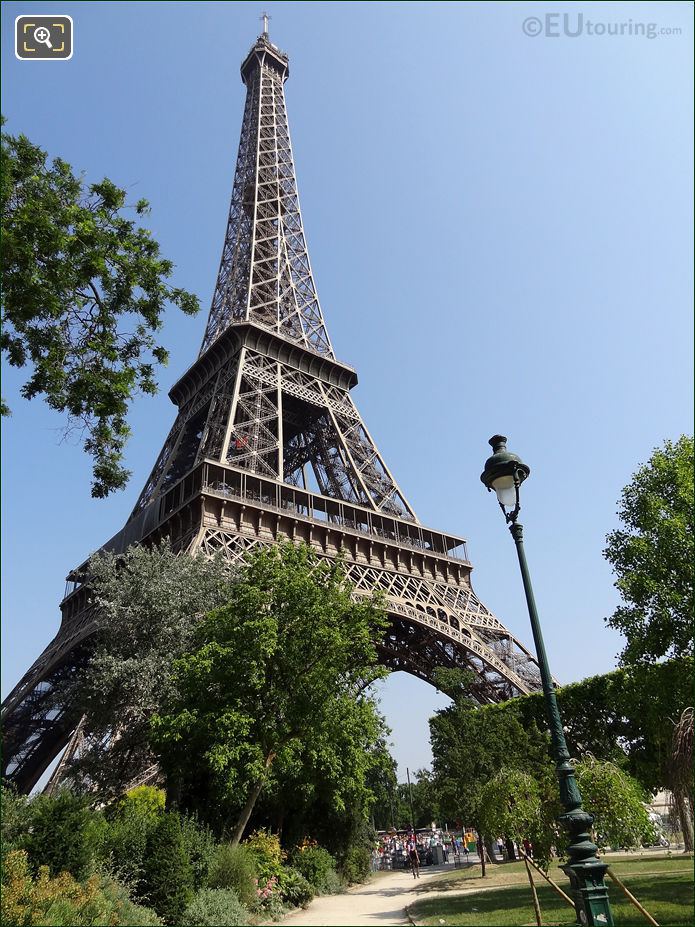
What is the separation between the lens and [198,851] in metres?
14.3

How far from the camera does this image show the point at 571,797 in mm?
7203

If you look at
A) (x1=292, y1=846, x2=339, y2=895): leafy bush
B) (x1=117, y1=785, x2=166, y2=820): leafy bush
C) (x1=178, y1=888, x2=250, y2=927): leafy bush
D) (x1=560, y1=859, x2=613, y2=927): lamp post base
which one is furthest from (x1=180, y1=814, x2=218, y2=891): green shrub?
(x1=560, y1=859, x2=613, y2=927): lamp post base

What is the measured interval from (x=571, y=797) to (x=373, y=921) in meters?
8.14

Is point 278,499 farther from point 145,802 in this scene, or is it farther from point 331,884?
point 331,884

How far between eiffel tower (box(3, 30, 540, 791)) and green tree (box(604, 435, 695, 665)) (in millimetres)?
15076

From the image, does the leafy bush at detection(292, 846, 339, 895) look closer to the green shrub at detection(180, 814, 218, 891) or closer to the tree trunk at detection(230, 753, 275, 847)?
the tree trunk at detection(230, 753, 275, 847)

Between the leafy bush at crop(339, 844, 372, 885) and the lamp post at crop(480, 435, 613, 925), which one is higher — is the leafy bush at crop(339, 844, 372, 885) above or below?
below

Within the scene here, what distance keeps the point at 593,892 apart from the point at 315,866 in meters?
14.0

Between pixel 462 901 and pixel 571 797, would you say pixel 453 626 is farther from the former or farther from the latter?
pixel 571 797

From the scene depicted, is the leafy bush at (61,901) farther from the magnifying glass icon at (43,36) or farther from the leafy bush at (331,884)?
the magnifying glass icon at (43,36)

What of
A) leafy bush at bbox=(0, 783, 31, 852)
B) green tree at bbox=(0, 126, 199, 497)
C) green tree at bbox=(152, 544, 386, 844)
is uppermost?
green tree at bbox=(0, 126, 199, 497)

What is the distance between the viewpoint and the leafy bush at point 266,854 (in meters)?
15.8

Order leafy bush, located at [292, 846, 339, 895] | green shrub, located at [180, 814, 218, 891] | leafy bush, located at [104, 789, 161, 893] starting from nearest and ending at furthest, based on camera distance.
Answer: leafy bush, located at [104, 789, 161, 893] → green shrub, located at [180, 814, 218, 891] → leafy bush, located at [292, 846, 339, 895]

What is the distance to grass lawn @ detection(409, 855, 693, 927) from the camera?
11.4 metres
